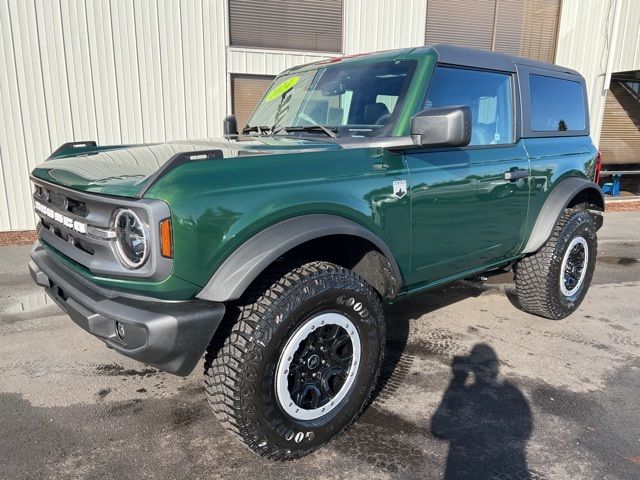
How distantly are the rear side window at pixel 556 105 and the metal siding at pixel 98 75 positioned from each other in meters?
Result: 5.20

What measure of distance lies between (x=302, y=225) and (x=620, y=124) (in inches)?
472

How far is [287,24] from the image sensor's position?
8117 millimetres

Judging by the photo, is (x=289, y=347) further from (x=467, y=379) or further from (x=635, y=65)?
(x=635, y=65)

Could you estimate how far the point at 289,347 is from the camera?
2311mm

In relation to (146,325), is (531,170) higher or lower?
higher

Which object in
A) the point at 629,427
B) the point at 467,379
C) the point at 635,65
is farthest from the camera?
the point at 635,65

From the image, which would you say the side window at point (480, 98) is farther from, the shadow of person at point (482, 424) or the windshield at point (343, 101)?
the shadow of person at point (482, 424)

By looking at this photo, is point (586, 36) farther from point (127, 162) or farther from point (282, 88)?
point (127, 162)

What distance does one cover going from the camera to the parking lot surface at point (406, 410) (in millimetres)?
2412

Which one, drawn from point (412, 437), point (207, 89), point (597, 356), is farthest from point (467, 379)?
point (207, 89)

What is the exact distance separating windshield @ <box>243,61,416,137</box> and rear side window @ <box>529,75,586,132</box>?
1410 millimetres

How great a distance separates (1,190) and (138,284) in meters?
6.28

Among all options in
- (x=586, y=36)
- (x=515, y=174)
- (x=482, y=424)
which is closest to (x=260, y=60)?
(x=515, y=174)

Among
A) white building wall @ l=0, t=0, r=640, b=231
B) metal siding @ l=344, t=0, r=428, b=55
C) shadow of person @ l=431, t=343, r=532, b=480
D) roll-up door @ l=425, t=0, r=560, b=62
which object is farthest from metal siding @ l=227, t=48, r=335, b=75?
shadow of person @ l=431, t=343, r=532, b=480
